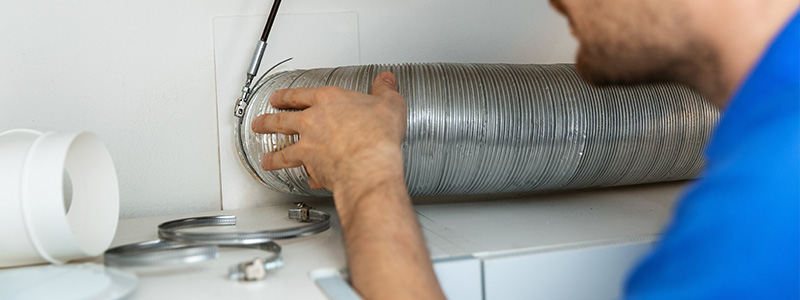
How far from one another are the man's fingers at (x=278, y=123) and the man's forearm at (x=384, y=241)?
135 millimetres

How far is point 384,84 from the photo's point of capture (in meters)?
1.03

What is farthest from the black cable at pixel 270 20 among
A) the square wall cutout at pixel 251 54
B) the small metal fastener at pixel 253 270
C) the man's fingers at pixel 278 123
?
the small metal fastener at pixel 253 270

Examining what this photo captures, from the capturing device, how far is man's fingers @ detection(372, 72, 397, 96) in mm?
1017

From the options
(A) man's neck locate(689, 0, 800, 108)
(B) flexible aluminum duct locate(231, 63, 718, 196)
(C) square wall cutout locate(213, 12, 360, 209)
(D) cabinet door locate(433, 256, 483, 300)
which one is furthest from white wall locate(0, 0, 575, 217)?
(A) man's neck locate(689, 0, 800, 108)

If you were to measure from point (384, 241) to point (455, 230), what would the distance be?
22cm

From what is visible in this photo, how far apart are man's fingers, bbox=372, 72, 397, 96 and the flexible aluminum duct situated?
2cm

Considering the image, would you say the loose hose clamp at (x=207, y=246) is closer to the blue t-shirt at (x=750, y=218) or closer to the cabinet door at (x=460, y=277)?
the cabinet door at (x=460, y=277)

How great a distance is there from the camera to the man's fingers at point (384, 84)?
1.02m

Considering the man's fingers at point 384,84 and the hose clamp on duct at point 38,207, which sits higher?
the man's fingers at point 384,84

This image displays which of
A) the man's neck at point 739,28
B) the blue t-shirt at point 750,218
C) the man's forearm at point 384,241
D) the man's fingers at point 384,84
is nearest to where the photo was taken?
the blue t-shirt at point 750,218

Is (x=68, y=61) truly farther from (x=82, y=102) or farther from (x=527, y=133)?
(x=527, y=133)

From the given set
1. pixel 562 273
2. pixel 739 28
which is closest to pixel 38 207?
pixel 562 273

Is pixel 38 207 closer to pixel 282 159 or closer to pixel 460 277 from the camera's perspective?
pixel 282 159

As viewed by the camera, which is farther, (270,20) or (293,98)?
(270,20)
